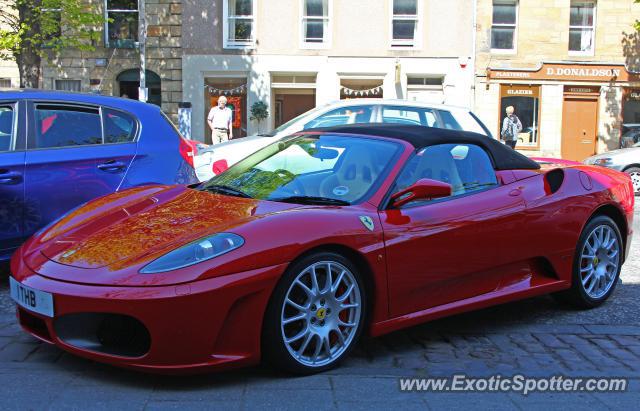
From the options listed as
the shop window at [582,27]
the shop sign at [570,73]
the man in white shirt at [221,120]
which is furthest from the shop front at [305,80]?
the man in white shirt at [221,120]

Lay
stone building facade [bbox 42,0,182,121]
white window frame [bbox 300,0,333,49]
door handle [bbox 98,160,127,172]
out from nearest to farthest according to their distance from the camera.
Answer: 1. door handle [bbox 98,160,127,172]
2. stone building facade [bbox 42,0,182,121]
3. white window frame [bbox 300,0,333,49]

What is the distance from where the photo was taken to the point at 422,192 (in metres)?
4.16

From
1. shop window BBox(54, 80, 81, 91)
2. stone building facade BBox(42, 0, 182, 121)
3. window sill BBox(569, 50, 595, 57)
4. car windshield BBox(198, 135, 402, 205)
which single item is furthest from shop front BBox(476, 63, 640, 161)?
car windshield BBox(198, 135, 402, 205)

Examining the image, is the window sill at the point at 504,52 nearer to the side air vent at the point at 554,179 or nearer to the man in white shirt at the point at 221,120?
the man in white shirt at the point at 221,120

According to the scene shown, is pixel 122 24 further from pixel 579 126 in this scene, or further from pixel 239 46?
pixel 579 126

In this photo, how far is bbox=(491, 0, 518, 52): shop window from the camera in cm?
2406

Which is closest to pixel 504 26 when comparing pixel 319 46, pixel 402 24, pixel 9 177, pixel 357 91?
pixel 402 24

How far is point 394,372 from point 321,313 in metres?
0.54

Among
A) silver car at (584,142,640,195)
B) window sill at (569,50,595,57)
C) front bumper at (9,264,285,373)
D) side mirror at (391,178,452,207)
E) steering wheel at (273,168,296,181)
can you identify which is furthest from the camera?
window sill at (569,50,595,57)

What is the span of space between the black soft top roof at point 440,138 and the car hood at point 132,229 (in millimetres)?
996

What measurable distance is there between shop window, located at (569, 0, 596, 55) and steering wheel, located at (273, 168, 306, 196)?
72.1 feet

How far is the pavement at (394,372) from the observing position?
11.2 ft

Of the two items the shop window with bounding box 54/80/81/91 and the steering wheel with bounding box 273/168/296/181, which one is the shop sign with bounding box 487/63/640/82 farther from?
the steering wheel with bounding box 273/168/296/181

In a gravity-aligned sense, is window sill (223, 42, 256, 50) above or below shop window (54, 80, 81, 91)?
above
